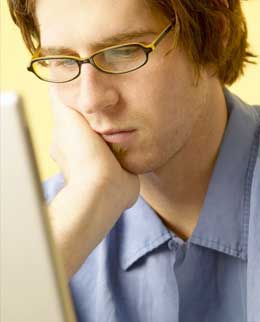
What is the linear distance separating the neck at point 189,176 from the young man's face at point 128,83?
0.23 feet

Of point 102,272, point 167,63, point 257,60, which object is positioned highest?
point 167,63

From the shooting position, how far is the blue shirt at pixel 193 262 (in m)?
0.91

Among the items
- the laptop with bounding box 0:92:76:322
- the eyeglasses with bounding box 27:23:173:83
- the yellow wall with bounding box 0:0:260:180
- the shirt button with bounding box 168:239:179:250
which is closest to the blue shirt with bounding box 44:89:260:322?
the shirt button with bounding box 168:239:179:250

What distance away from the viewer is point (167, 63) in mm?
893

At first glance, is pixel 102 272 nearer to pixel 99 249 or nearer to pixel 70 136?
pixel 99 249

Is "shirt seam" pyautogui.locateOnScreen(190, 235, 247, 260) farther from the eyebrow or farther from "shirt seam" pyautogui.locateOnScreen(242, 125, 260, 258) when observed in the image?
the eyebrow

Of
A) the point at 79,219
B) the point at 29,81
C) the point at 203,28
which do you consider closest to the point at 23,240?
the point at 79,219

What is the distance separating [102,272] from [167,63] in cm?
38

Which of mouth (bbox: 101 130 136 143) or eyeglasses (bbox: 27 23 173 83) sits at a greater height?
eyeglasses (bbox: 27 23 173 83)

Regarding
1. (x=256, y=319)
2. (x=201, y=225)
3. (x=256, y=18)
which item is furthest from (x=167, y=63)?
(x=256, y=18)

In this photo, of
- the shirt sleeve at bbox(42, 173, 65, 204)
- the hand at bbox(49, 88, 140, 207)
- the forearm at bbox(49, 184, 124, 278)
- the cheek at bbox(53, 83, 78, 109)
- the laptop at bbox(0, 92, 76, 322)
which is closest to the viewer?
the laptop at bbox(0, 92, 76, 322)

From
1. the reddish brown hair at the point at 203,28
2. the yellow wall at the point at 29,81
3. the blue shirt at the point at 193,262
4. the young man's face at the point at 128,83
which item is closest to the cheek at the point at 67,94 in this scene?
the young man's face at the point at 128,83

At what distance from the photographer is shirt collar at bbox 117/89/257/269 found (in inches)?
36.7

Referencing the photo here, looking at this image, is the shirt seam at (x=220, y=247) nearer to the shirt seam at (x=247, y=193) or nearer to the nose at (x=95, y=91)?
the shirt seam at (x=247, y=193)
